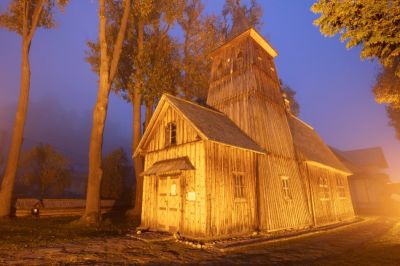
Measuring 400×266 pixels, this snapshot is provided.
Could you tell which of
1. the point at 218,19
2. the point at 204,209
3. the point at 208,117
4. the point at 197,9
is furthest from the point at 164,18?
the point at 204,209

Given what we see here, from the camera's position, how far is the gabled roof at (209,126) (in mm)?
12370

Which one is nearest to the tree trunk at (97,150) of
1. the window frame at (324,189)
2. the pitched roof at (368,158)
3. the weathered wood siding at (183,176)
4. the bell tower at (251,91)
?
the weathered wood siding at (183,176)

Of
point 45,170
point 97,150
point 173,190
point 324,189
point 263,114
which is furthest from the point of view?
point 45,170

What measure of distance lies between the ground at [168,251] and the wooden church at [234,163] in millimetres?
1911

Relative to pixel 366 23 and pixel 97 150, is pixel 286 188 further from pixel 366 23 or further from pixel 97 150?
pixel 97 150

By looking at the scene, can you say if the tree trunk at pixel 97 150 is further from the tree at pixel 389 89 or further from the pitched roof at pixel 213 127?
the tree at pixel 389 89

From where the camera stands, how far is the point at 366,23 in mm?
8523

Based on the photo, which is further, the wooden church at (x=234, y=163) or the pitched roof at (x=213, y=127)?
the pitched roof at (x=213, y=127)

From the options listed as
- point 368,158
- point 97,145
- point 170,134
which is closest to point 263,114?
point 170,134

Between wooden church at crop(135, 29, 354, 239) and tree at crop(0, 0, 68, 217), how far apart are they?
9.70 metres

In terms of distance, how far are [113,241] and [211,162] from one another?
225 inches

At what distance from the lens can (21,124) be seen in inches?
731

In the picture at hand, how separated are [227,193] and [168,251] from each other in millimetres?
4153

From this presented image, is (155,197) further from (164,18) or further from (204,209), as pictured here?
(164,18)
